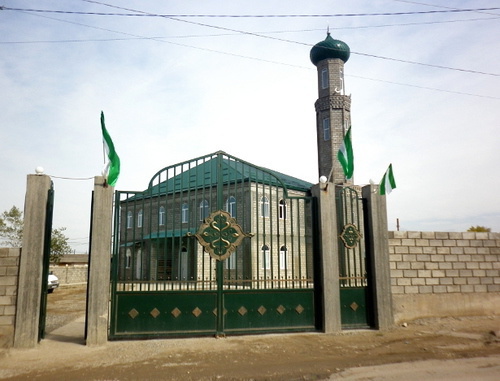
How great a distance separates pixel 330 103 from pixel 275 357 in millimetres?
29991

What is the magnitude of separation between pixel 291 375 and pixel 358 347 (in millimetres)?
2076

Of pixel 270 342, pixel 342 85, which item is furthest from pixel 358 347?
pixel 342 85

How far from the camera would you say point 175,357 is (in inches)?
243

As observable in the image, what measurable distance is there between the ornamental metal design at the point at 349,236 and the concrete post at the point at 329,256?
0.96 feet

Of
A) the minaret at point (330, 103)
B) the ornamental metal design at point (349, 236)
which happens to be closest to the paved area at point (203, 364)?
the ornamental metal design at point (349, 236)

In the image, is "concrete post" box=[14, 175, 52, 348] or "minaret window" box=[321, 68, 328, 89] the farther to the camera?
"minaret window" box=[321, 68, 328, 89]

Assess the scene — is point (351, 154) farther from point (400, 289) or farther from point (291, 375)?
point (291, 375)

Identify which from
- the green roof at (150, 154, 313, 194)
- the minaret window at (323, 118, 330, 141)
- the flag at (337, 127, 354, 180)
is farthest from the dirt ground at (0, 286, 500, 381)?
the minaret window at (323, 118, 330, 141)

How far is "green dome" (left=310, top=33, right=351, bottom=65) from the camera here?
→ 34.2 metres

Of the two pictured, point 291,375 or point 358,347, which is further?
point 358,347

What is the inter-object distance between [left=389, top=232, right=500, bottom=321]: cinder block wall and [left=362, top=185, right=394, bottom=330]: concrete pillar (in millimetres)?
380

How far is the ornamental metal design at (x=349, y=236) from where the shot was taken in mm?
8469

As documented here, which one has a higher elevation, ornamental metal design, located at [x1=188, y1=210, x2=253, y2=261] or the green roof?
the green roof

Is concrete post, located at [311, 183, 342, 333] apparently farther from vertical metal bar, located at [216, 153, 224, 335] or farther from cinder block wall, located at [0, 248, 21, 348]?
cinder block wall, located at [0, 248, 21, 348]
